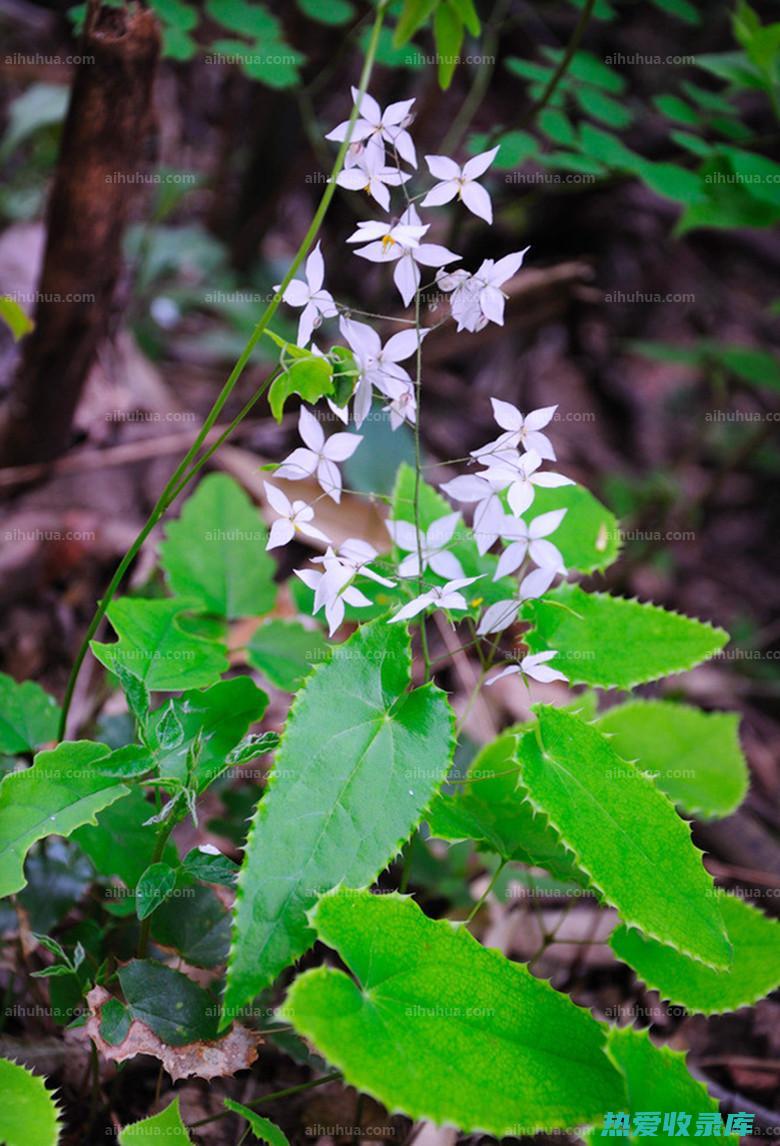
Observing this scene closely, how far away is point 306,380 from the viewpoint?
1244 mm

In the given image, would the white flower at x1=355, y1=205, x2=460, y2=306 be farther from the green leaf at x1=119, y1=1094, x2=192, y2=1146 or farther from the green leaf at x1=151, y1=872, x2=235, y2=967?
the green leaf at x1=119, y1=1094, x2=192, y2=1146

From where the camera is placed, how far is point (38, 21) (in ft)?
12.0

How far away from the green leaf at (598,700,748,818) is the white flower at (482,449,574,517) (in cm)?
76

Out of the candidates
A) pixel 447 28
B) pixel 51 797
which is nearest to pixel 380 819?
pixel 51 797

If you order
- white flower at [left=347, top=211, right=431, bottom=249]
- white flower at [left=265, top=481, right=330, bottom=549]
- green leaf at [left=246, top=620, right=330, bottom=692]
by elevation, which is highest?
white flower at [left=347, top=211, right=431, bottom=249]

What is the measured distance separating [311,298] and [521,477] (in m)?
0.40

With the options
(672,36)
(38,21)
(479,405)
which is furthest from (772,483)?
(38,21)

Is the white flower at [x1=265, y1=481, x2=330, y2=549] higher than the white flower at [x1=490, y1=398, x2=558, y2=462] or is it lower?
lower

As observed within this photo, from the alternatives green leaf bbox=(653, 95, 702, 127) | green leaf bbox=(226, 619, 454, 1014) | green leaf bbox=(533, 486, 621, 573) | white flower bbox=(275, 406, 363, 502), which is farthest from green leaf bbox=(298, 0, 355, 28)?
green leaf bbox=(226, 619, 454, 1014)

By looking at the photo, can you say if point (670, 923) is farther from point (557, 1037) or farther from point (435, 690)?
point (435, 690)

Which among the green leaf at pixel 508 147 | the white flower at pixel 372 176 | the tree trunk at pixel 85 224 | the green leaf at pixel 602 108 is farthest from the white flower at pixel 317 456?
the green leaf at pixel 602 108

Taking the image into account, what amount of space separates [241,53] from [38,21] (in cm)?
167

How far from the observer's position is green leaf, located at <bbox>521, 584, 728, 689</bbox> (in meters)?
1.55

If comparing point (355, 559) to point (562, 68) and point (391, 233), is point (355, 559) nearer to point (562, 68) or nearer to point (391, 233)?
point (391, 233)
